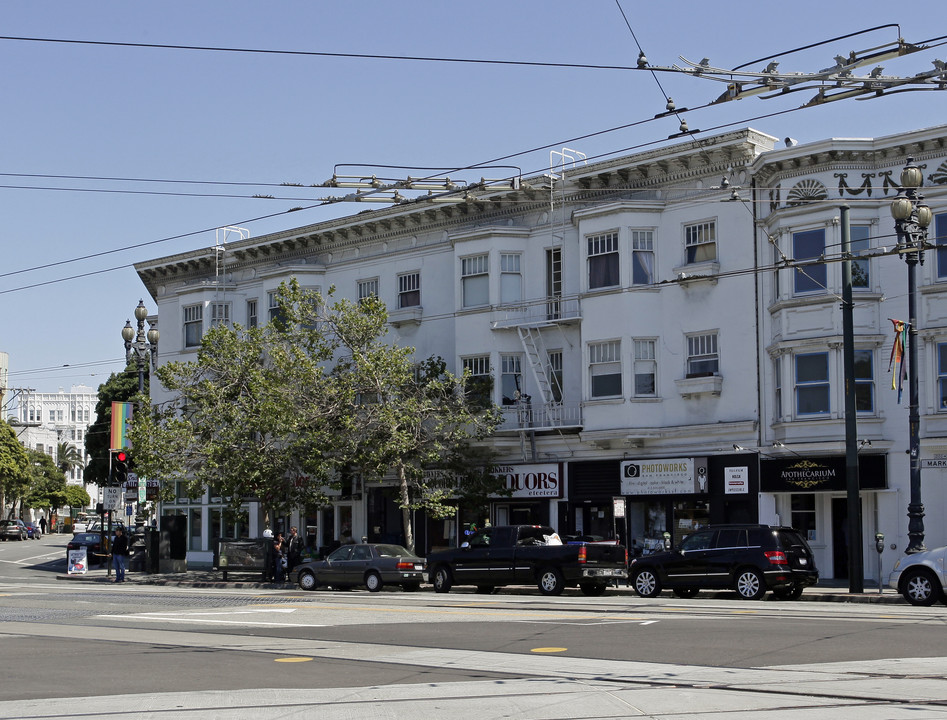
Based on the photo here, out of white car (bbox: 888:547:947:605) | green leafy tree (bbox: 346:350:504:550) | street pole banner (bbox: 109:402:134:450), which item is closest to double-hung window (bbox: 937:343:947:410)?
white car (bbox: 888:547:947:605)

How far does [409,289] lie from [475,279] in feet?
11.0

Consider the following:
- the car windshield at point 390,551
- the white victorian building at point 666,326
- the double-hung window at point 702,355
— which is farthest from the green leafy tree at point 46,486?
the double-hung window at point 702,355

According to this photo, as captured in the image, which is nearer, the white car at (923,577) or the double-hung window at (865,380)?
the white car at (923,577)

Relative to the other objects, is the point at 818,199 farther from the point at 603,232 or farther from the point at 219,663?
the point at 219,663

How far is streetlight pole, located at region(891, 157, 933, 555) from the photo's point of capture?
81.7 ft

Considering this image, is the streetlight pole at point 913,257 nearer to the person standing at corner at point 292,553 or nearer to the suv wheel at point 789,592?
the suv wheel at point 789,592

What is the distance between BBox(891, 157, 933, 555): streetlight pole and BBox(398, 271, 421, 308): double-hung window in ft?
59.7

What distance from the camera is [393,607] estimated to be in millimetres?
23359

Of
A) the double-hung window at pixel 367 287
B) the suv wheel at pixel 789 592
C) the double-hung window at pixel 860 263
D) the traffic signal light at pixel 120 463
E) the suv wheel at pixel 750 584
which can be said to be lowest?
the suv wheel at pixel 789 592

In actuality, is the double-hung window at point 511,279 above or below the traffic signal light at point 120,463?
above

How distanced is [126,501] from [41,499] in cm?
7258

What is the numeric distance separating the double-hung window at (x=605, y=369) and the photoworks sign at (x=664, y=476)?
219cm

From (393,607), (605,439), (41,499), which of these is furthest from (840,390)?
(41,499)

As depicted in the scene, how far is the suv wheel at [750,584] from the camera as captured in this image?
24.9m
